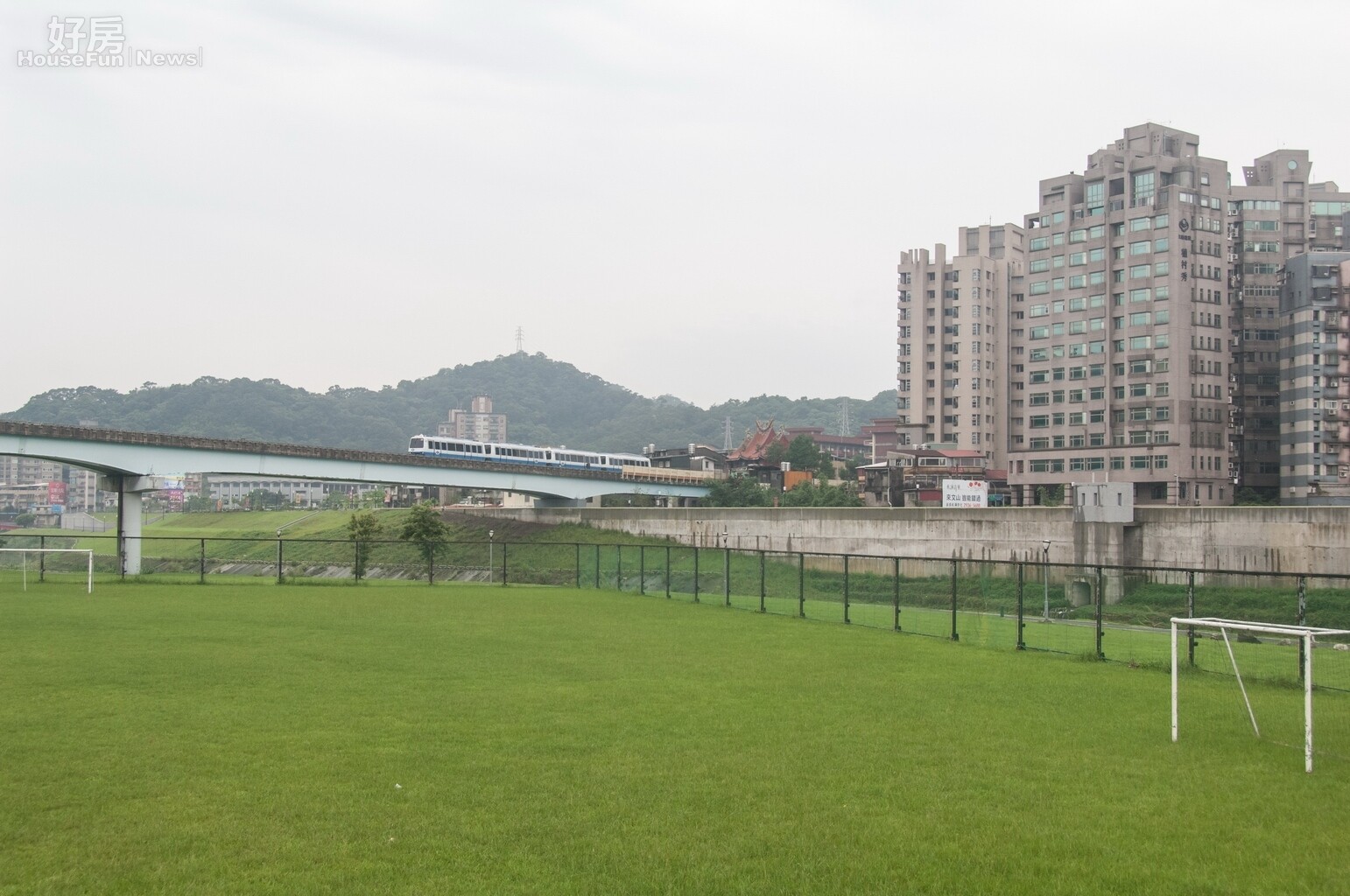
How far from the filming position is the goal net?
11.7m

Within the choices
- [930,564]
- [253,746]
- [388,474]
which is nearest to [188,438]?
[388,474]

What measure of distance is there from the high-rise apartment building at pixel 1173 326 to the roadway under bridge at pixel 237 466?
134ft

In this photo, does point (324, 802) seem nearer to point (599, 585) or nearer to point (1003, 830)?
point (1003, 830)

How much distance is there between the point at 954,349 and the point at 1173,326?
32.1 m

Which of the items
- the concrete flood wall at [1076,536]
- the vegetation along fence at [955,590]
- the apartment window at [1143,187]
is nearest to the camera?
the vegetation along fence at [955,590]

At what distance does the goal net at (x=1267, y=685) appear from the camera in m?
11.7

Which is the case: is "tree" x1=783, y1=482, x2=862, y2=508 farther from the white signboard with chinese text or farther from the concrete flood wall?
the white signboard with chinese text

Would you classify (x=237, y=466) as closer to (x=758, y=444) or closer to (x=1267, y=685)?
(x=1267, y=685)

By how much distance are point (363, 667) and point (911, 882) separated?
1182 cm

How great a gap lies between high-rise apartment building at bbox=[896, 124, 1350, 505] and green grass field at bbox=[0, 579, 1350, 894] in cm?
7410

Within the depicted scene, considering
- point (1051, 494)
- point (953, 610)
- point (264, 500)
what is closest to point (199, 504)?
point (264, 500)

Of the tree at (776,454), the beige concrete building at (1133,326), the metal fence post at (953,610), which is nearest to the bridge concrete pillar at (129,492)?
the metal fence post at (953,610)

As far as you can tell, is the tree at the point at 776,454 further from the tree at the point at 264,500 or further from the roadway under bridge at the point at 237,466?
the tree at the point at 264,500

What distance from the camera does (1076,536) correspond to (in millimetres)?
52438
